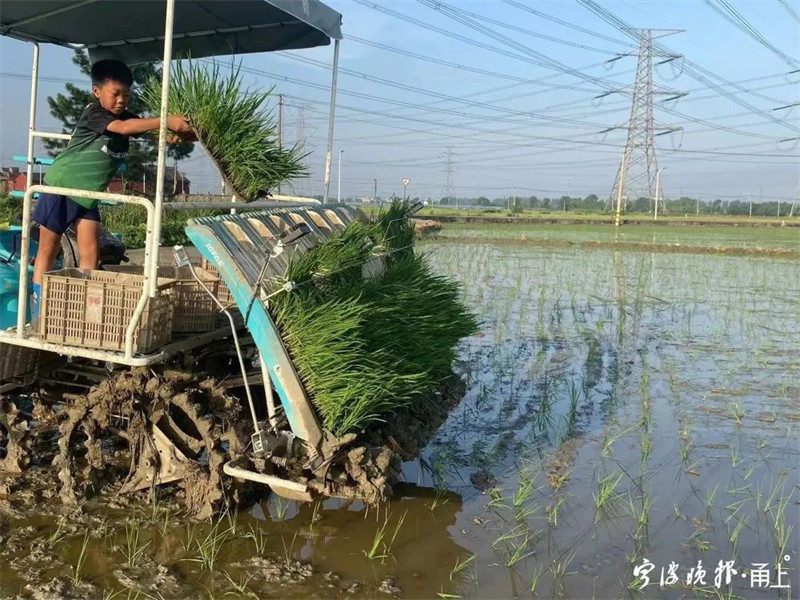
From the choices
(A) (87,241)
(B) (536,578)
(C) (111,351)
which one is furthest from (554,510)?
(A) (87,241)

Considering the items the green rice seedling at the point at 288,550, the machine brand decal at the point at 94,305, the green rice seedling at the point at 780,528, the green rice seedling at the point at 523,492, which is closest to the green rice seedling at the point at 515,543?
the green rice seedling at the point at 523,492

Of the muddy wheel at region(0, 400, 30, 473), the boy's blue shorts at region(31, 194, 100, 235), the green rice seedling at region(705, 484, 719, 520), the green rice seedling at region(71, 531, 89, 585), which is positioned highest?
the boy's blue shorts at region(31, 194, 100, 235)

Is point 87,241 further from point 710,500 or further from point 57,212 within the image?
point 710,500

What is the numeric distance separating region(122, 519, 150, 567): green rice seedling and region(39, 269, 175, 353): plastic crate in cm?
85

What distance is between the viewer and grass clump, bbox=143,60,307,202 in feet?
12.8

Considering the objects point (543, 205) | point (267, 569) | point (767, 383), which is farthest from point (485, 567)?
point (543, 205)

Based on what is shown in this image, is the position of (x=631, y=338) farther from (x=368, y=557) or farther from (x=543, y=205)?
(x=543, y=205)

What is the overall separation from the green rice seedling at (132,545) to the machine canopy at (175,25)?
2.64 metres

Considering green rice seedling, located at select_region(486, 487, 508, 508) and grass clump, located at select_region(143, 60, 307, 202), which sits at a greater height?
grass clump, located at select_region(143, 60, 307, 202)

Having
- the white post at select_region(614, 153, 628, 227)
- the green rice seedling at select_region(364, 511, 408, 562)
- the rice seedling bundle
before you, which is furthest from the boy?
the white post at select_region(614, 153, 628, 227)

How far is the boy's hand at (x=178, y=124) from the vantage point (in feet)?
12.1

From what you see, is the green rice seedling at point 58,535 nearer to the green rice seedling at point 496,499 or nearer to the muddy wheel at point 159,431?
the muddy wheel at point 159,431

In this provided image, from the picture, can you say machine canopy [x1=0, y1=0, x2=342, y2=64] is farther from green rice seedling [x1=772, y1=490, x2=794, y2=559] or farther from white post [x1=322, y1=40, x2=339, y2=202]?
green rice seedling [x1=772, y1=490, x2=794, y2=559]

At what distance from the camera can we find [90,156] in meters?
3.71
